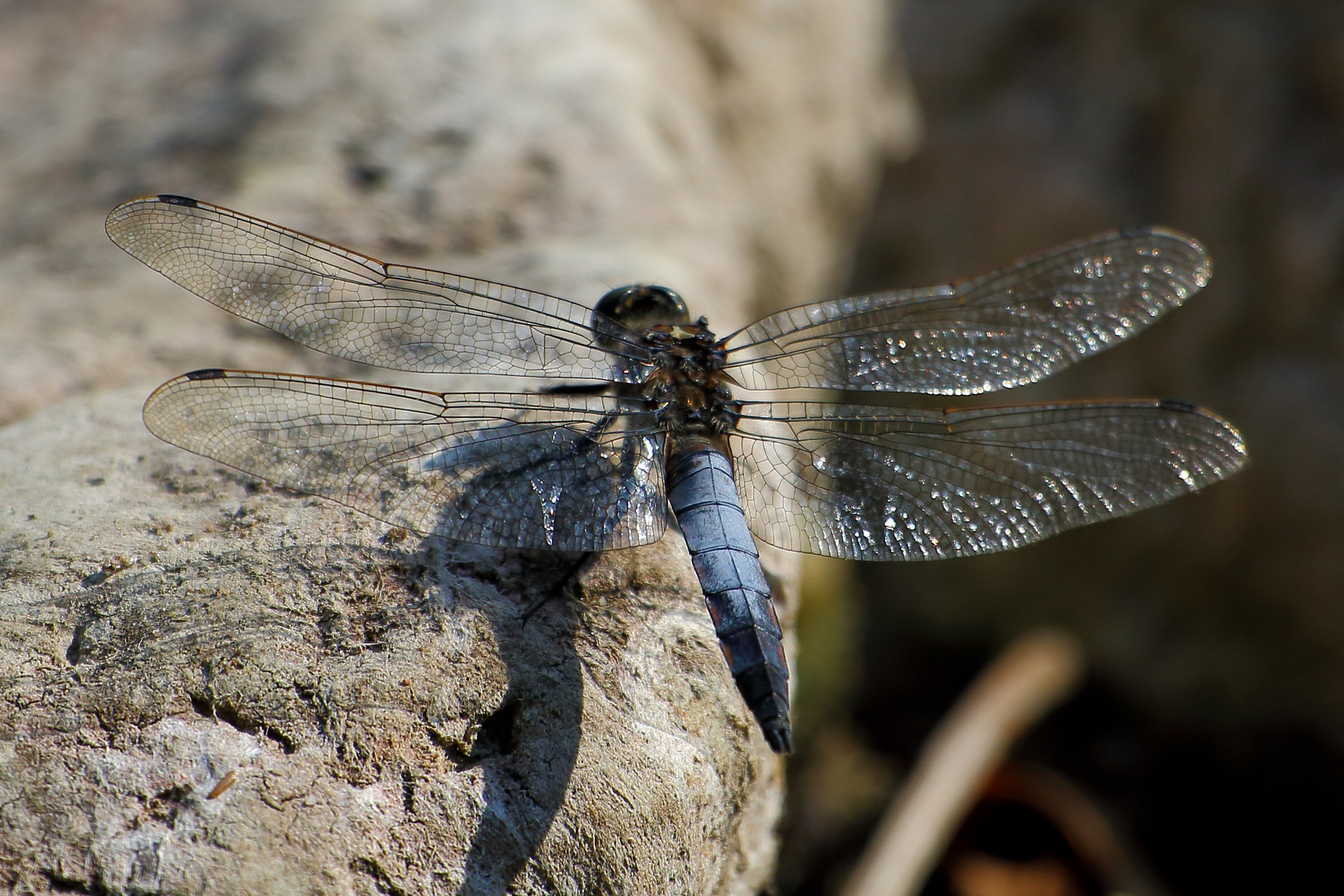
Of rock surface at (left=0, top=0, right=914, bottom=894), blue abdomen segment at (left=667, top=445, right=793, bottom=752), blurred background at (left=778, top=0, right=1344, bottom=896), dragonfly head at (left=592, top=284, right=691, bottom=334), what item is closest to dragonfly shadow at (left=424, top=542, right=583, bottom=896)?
rock surface at (left=0, top=0, right=914, bottom=894)

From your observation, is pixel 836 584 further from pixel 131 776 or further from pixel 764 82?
pixel 131 776

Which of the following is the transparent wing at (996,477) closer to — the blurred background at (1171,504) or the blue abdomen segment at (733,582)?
the blue abdomen segment at (733,582)

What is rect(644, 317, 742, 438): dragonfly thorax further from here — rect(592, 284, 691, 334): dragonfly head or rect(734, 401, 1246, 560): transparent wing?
rect(734, 401, 1246, 560): transparent wing

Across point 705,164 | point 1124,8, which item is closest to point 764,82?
point 705,164

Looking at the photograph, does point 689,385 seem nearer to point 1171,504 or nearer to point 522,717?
point 522,717

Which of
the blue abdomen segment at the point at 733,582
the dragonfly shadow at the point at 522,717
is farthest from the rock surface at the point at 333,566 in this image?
the blue abdomen segment at the point at 733,582

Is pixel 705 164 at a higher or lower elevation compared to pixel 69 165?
higher

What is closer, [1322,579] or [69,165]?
[69,165]

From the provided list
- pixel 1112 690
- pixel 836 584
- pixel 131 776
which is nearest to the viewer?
pixel 131 776

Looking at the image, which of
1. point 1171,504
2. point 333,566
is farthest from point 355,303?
point 1171,504
